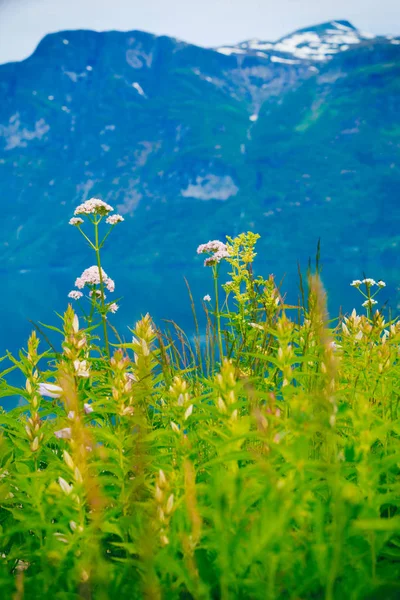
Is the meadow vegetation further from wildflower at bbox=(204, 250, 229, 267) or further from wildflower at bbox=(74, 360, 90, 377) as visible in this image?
wildflower at bbox=(204, 250, 229, 267)

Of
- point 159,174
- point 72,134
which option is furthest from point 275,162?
point 72,134

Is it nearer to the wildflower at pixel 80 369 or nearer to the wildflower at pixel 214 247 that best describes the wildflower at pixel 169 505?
the wildflower at pixel 80 369

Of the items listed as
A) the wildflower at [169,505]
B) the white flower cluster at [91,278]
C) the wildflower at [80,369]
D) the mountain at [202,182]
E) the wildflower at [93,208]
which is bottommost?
the wildflower at [169,505]

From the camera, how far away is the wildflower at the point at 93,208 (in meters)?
4.68

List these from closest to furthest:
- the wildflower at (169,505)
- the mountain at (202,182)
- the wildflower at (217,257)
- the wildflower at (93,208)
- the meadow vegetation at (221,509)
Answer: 1. the meadow vegetation at (221,509)
2. the wildflower at (169,505)
3. the wildflower at (217,257)
4. the wildflower at (93,208)
5. the mountain at (202,182)

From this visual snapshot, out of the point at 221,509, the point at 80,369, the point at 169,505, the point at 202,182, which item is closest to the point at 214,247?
the point at 80,369

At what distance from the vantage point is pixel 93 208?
187 inches

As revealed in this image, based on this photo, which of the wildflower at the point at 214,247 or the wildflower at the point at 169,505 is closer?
the wildflower at the point at 169,505

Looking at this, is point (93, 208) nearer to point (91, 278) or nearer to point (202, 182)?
point (91, 278)

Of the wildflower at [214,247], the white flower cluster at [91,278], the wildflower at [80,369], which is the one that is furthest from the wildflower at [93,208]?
the wildflower at [80,369]

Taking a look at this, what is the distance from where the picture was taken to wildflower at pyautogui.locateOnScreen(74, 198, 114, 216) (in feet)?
15.4

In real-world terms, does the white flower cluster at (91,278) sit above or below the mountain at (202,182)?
below

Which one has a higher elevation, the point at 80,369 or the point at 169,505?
the point at 80,369

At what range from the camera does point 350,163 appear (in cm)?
16412
